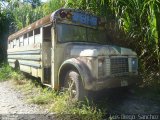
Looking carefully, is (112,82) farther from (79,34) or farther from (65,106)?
(79,34)

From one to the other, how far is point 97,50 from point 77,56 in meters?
0.65

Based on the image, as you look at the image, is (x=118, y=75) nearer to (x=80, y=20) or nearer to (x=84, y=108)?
(x=84, y=108)

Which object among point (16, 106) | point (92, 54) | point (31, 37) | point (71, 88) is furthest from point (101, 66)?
point (31, 37)

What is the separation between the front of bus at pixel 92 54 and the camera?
4789 millimetres

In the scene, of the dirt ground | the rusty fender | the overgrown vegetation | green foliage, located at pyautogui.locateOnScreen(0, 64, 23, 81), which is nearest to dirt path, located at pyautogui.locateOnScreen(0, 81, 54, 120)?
the dirt ground

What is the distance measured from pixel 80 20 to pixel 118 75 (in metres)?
1.68

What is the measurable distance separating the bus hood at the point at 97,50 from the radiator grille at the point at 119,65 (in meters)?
0.13

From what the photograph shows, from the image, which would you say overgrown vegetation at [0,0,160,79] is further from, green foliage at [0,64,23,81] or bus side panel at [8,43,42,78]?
green foliage at [0,64,23,81]

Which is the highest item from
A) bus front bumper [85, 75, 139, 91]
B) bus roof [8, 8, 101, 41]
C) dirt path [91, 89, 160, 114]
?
bus roof [8, 8, 101, 41]

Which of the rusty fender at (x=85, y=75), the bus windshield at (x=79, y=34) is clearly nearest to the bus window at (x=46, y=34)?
the bus windshield at (x=79, y=34)

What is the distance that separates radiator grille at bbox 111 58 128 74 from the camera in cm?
498

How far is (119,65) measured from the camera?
5098 millimetres

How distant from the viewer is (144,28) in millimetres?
5895

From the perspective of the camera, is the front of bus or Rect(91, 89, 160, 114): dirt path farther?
Rect(91, 89, 160, 114): dirt path
